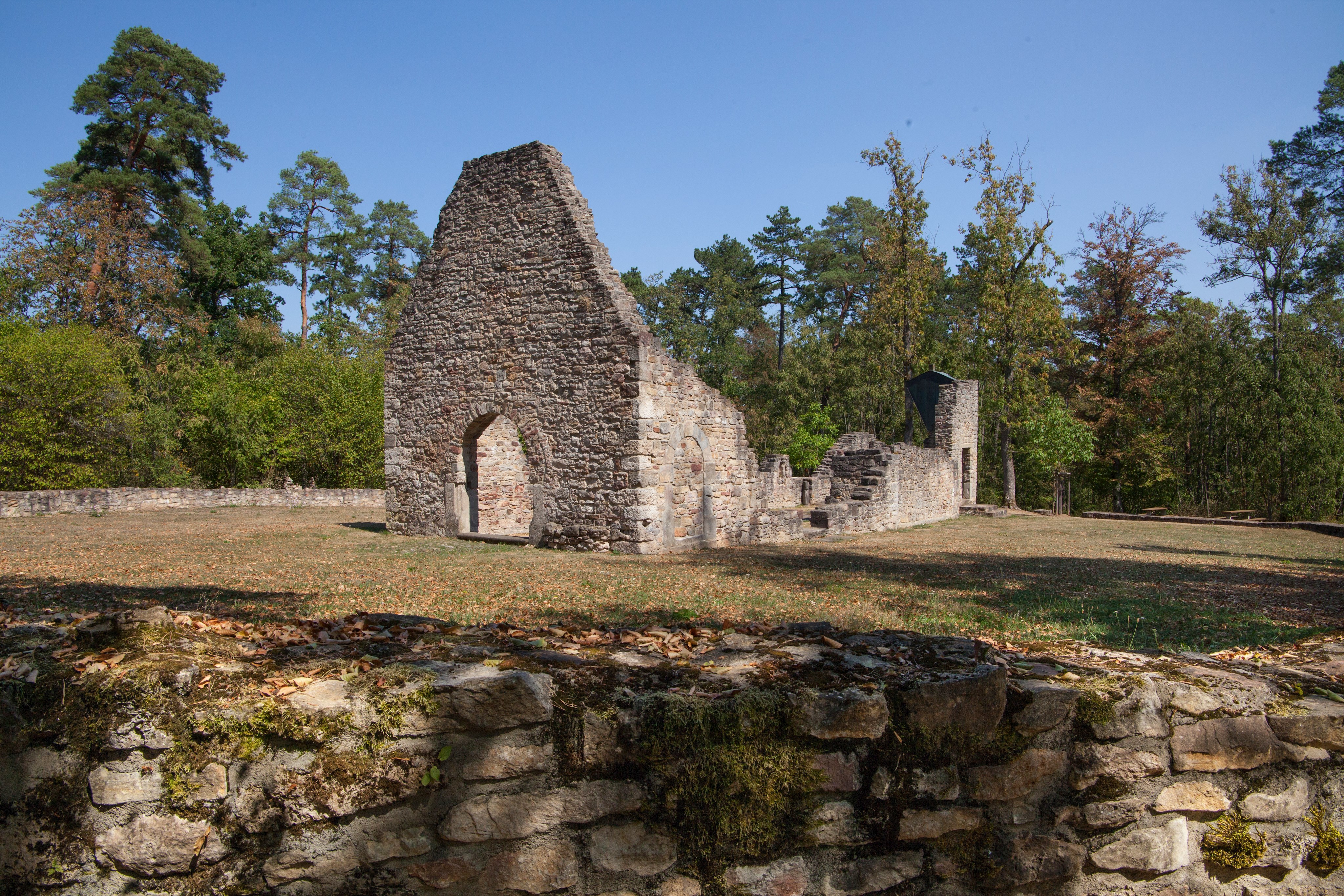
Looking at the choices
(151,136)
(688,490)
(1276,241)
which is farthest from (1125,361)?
(151,136)

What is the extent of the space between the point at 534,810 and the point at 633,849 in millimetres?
305

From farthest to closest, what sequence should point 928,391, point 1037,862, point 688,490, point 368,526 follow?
1. point 928,391
2. point 368,526
3. point 688,490
4. point 1037,862

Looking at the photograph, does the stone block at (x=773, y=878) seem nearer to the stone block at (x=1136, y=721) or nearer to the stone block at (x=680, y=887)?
the stone block at (x=680, y=887)

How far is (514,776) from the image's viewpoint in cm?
217

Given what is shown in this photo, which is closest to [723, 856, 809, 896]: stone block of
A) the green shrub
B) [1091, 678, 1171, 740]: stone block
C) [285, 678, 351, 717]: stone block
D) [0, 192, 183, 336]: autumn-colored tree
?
[1091, 678, 1171, 740]: stone block

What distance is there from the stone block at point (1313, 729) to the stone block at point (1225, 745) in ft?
0.15

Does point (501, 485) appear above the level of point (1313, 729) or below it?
above

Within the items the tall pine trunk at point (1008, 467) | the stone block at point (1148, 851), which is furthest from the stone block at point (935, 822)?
the tall pine trunk at point (1008, 467)

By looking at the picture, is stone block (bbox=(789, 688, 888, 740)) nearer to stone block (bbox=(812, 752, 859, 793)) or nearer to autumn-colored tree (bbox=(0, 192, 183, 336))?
stone block (bbox=(812, 752, 859, 793))

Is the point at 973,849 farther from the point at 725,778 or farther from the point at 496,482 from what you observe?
the point at 496,482

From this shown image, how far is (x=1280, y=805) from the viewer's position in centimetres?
265

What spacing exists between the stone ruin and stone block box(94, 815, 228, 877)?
1059 cm

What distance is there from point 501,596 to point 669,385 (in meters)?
6.15

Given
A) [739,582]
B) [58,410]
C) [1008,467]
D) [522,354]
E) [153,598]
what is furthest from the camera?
[1008,467]
